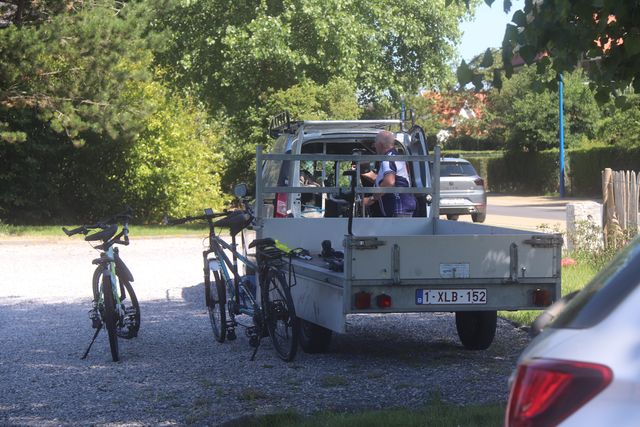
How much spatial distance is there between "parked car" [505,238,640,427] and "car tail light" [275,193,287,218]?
831 cm

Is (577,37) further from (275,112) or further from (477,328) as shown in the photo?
(275,112)

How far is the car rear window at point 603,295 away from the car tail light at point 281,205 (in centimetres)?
817

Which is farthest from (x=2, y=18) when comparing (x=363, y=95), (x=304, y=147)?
(x=304, y=147)

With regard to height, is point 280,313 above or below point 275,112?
below

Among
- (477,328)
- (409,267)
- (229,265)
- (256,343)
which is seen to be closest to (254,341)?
(256,343)

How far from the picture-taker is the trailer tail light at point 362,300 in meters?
8.05

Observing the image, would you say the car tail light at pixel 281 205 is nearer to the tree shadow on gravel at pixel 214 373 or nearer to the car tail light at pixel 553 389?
the tree shadow on gravel at pixel 214 373

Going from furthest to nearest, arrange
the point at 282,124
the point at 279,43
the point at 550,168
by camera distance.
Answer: the point at 550,168 < the point at 279,43 < the point at 282,124

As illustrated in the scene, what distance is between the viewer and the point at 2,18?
82.2 feet

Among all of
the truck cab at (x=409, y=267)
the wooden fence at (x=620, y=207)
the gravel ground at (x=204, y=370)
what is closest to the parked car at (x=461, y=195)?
the wooden fence at (x=620, y=207)

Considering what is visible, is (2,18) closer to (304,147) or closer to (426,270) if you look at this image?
(304,147)

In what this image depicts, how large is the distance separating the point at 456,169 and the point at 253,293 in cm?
2101

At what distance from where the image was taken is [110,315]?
8898 mm

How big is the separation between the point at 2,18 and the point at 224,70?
6191mm
